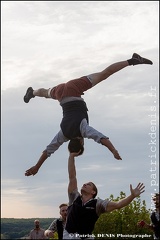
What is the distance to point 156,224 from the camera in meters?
12.0

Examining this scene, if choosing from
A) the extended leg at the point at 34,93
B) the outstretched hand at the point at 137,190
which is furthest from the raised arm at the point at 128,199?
the extended leg at the point at 34,93

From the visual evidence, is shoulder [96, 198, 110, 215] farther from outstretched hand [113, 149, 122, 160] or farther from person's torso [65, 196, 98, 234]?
outstretched hand [113, 149, 122, 160]

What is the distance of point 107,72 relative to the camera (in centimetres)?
970

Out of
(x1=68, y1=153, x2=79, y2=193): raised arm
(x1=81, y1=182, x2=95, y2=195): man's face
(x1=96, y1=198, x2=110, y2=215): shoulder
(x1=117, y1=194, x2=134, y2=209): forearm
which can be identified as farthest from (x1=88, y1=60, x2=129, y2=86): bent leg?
(x1=117, y1=194, x2=134, y2=209): forearm

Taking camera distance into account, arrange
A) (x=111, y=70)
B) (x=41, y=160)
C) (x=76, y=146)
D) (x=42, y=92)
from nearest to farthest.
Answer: (x=76, y=146) < (x=111, y=70) < (x=41, y=160) < (x=42, y=92)

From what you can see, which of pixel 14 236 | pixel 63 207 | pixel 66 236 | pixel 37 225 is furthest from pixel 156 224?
pixel 14 236

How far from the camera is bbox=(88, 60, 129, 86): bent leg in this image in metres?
9.61

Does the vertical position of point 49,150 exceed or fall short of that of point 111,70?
it falls short

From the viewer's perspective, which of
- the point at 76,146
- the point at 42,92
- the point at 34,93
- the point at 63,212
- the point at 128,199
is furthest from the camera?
the point at 34,93

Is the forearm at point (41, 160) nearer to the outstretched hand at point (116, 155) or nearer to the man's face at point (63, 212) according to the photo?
the man's face at point (63, 212)

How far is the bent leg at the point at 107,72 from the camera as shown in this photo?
9.61 meters

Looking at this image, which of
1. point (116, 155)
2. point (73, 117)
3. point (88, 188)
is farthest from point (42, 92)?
point (88, 188)

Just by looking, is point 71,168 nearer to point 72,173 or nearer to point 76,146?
point 72,173


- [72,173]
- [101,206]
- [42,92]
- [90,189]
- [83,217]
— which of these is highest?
[42,92]
